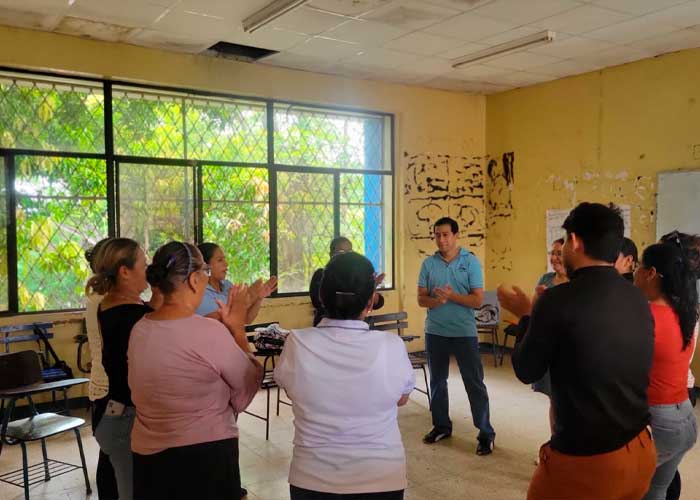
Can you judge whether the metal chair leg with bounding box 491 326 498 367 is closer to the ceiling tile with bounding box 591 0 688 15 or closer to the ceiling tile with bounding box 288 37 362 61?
the ceiling tile with bounding box 288 37 362 61

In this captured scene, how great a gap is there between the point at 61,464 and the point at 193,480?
241 cm

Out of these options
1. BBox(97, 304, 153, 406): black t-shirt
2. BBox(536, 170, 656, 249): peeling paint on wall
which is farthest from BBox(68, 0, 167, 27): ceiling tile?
BBox(536, 170, 656, 249): peeling paint on wall

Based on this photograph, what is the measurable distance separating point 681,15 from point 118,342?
4.56 metres

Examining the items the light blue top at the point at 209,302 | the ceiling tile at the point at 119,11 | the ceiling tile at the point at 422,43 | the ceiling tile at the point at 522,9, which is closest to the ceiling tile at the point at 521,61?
the ceiling tile at the point at 422,43

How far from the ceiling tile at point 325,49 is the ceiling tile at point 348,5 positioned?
678 mm

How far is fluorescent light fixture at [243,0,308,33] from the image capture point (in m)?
3.97

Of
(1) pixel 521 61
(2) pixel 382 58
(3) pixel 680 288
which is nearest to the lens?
(3) pixel 680 288

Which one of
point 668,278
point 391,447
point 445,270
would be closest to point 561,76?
point 445,270

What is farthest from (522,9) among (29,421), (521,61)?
(29,421)

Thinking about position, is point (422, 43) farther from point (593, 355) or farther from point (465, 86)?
point (593, 355)

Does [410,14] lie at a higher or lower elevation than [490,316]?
higher

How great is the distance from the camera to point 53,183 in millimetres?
4848

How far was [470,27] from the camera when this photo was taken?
464 cm

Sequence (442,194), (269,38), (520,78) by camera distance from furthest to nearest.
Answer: (442,194), (520,78), (269,38)
